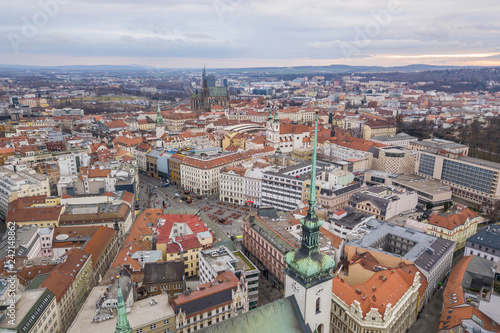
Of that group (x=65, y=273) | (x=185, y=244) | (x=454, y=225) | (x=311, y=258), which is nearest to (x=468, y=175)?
(x=454, y=225)

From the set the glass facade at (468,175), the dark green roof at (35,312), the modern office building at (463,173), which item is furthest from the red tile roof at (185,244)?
the glass facade at (468,175)

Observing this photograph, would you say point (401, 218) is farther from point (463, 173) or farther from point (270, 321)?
point (270, 321)

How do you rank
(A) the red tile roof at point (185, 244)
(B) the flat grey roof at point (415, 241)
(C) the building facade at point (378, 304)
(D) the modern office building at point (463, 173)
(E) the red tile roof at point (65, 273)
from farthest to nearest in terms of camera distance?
(D) the modern office building at point (463, 173)
(A) the red tile roof at point (185, 244)
(B) the flat grey roof at point (415, 241)
(E) the red tile roof at point (65, 273)
(C) the building facade at point (378, 304)

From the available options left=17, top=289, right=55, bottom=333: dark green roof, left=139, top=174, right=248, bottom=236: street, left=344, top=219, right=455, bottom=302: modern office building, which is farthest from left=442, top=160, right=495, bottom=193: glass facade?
left=17, top=289, right=55, bottom=333: dark green roof

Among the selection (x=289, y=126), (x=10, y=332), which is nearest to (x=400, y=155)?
(x=289, y=126)

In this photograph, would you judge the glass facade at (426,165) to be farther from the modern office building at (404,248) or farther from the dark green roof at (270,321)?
the dark green roof at (270,321)

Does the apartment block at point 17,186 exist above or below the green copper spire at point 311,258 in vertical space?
below
